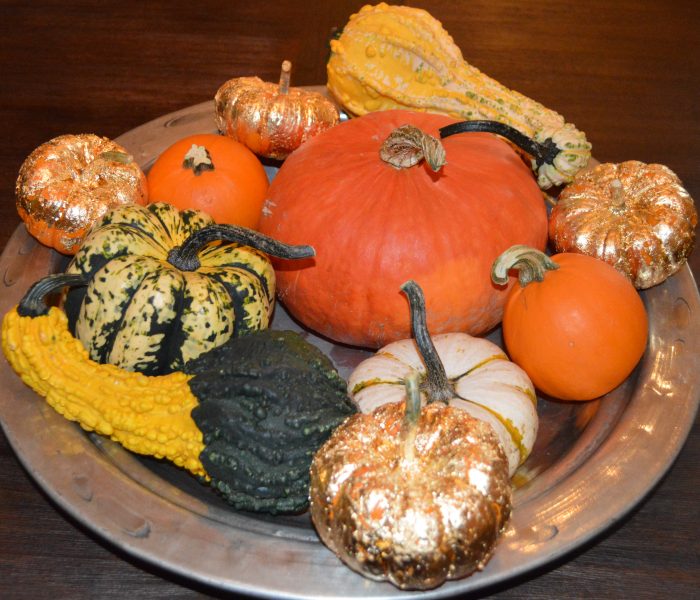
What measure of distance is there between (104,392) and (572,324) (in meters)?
0.67

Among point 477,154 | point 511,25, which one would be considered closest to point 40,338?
point 477,154

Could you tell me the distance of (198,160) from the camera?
1479mm

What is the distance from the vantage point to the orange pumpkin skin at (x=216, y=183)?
1486mm

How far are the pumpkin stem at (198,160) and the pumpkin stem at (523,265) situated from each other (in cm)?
55

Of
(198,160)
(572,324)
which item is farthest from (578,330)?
(198,160)

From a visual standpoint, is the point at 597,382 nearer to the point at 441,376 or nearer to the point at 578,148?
the point at 441,376

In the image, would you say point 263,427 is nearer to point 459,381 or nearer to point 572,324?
point 459,381

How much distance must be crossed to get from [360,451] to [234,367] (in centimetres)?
23

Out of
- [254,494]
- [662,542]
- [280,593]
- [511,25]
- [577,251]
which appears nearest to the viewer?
[280,593]

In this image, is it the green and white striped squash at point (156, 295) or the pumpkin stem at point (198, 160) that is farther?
the pumpkin stem at point (198, 160)

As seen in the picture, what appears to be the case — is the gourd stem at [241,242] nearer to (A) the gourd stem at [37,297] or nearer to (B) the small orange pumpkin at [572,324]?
A: (A) the gourd stem at [37,297]

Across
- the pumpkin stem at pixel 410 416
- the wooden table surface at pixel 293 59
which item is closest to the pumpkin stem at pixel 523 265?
the pumpkin stem at pixel 410 416

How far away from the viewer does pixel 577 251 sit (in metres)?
1.41

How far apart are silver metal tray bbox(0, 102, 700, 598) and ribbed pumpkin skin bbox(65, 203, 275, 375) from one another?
13cm
